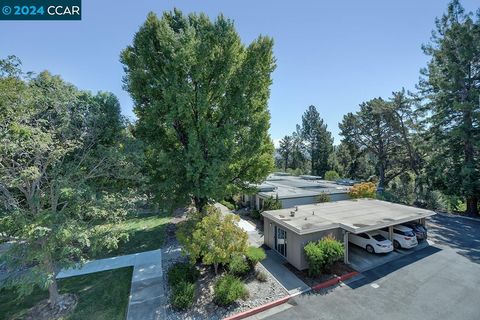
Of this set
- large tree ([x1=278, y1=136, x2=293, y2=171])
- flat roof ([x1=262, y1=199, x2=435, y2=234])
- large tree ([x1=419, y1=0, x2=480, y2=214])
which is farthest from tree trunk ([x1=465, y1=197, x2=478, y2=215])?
large tree ([x1=278, y1=136, x2=293, y2=171])

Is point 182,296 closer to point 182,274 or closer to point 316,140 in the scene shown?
point 182,274

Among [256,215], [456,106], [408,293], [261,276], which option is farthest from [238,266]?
[456,106]

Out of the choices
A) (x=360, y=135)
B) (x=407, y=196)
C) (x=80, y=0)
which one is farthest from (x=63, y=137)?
(x=360, y=135)

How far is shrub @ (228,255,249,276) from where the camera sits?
10281 millimetres

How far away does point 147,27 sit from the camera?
11547mm

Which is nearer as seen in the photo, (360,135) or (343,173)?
(360,135)

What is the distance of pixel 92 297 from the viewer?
9172mm

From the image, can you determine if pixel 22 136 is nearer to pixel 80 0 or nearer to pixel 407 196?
pixel 80 0

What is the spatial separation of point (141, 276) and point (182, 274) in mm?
2479

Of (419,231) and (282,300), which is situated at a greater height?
(419,231)

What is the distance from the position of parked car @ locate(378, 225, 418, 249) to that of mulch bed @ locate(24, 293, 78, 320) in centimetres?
1681

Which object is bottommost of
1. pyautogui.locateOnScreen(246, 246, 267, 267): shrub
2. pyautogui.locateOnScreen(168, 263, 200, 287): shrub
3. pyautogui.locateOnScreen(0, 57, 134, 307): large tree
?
pyautogui.locateOnScreen(168, 263, 200, 287): shrub

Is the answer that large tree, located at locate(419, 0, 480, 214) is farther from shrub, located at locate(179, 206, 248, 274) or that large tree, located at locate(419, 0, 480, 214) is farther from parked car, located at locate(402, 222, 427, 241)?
shrub, located at locate(179, 206, 248, 274)

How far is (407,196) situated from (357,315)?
24634mm
